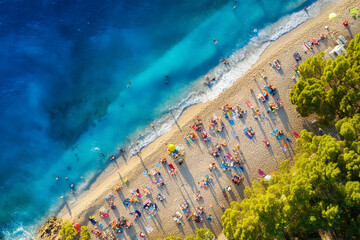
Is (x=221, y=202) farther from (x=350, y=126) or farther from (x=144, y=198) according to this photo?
(x=350, y=126)

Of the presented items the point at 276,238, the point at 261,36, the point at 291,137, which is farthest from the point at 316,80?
the point at 276,238

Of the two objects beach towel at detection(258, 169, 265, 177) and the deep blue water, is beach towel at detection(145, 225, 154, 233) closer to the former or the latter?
the deep blue water

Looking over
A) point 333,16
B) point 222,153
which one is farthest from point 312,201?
point 333,16

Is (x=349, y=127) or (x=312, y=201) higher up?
(x=349, y=127)

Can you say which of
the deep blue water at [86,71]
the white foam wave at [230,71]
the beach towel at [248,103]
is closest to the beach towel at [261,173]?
the beach towel at [248,103]

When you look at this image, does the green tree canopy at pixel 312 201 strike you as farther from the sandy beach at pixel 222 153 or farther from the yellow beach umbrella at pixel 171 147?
the yellow beach umbrella at pixel 171 147

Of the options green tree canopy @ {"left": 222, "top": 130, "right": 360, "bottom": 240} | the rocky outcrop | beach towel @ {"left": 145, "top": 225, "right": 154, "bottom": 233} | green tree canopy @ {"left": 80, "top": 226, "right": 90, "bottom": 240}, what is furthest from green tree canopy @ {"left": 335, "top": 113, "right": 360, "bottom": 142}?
the rocky outcrop

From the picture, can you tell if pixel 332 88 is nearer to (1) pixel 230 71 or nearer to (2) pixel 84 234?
(1) pixel 230 71
